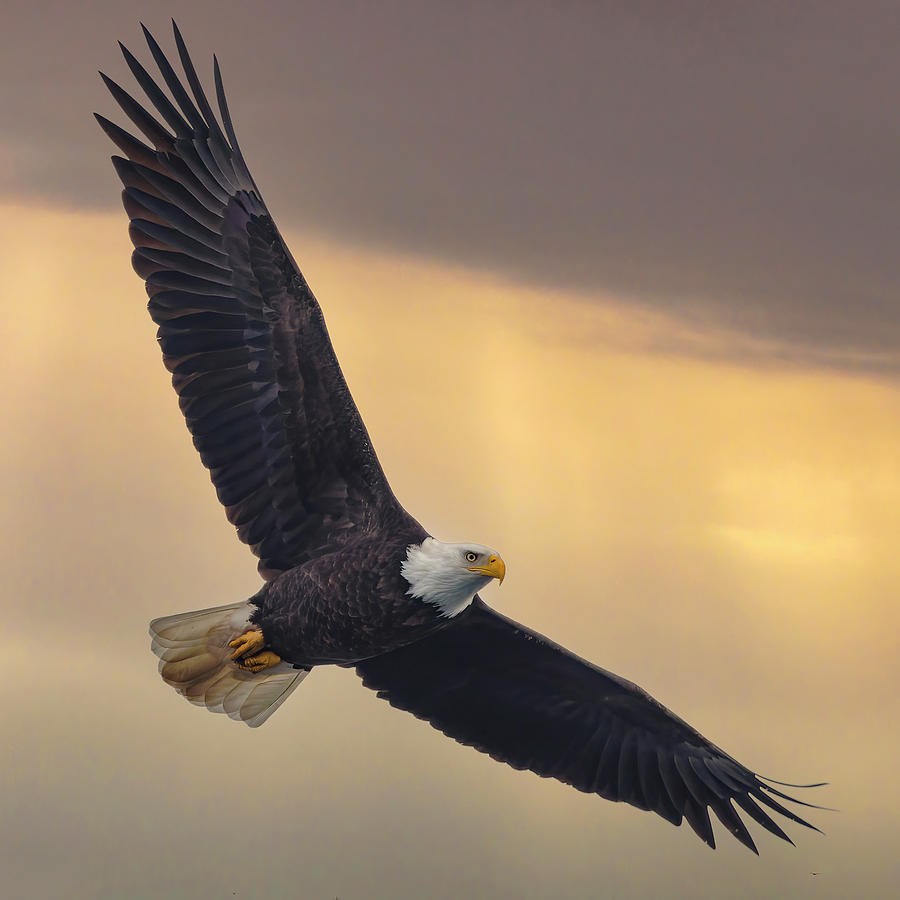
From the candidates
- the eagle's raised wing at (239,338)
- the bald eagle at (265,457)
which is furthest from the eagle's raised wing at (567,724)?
the eagle's raised wing at (239,338)

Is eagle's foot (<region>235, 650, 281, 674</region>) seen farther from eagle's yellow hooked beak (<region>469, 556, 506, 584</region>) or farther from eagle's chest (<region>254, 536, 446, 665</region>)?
eagle's yellow hooked beak (<region>469, 556, 506, 584</region>)

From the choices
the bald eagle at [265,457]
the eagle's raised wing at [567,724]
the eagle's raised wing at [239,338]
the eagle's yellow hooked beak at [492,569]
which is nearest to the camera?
the eagle's yellow hooked beak at [492,569]

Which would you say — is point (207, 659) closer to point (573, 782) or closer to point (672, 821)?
point (573, 782)

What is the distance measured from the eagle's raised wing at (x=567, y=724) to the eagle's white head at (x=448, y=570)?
61.3 inches

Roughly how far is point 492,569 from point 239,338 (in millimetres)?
2128

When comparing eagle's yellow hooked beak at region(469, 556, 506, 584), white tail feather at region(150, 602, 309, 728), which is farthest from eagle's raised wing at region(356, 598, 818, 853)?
eagle's yellow hooked beak at region(469, 556, 506, 584)

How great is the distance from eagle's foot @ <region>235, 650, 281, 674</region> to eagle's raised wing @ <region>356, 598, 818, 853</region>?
3.50ft

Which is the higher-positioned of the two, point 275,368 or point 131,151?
point 131,151

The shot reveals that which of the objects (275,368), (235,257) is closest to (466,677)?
(275,368)

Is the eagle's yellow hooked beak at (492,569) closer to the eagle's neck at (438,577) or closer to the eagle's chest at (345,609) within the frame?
the eagle's neck at (438,577)

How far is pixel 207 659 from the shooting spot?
8812mm

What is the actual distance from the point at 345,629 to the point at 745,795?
317 cm

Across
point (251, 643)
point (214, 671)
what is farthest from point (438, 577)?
point (214, 671)

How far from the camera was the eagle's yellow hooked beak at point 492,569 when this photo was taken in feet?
25.3
